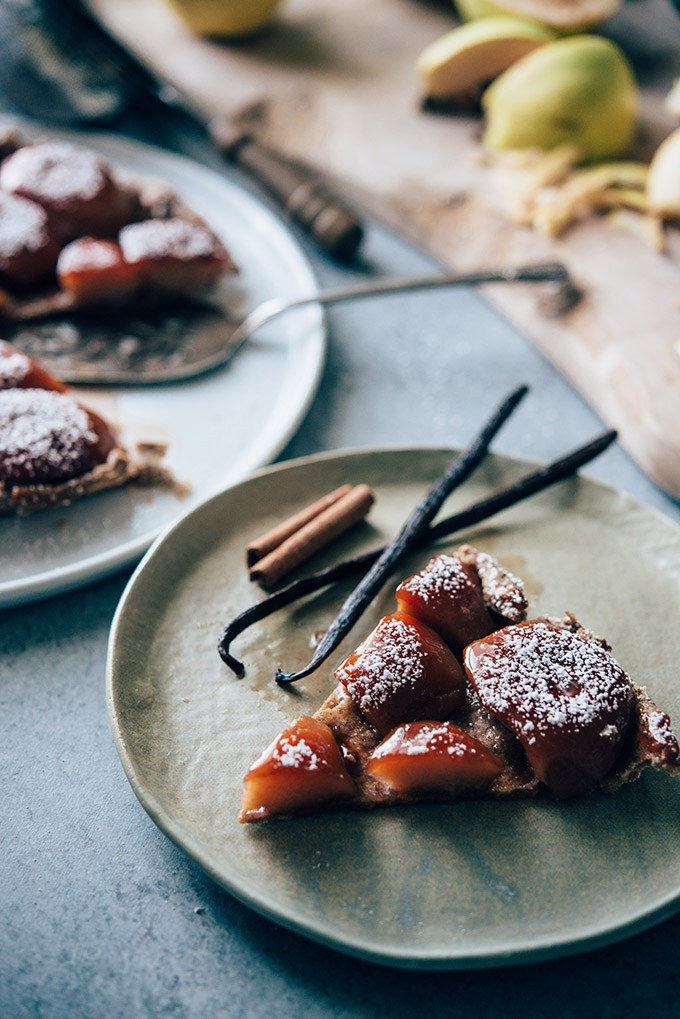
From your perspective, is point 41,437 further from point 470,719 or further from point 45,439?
point 470,719

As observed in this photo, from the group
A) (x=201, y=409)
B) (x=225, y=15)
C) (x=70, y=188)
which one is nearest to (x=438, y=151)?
(x=225, y=15)

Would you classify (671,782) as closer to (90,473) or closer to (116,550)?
(116,550)

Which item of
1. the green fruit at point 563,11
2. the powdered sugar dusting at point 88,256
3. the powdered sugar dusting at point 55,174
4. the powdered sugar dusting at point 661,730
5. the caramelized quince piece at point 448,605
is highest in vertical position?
the green fruit at point 563,11

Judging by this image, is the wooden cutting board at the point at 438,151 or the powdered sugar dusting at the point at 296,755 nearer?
the powdered sugar dusting at the point at 296,755

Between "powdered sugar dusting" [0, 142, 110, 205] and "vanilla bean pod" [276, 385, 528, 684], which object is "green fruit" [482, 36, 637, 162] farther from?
"powdered sugar dusting" [0, 142, 110, 205]

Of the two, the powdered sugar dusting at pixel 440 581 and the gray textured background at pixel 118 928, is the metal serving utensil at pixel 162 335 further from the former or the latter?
the powdered sugar dusting at pixel 440 581

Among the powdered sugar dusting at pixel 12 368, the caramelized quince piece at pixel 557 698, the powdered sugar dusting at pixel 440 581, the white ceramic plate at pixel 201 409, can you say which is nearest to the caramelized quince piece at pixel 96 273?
the white ceramic plate at pixel 201 409
